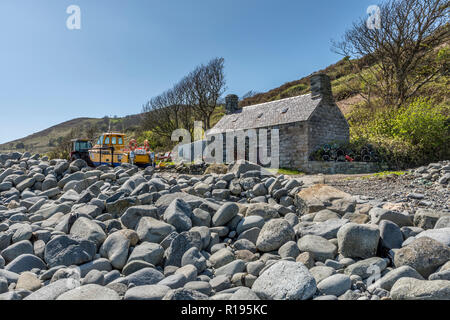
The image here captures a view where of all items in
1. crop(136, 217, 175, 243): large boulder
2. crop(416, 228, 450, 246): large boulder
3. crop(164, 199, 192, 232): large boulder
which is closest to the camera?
crop(416, 228, 450, 246): large boulder

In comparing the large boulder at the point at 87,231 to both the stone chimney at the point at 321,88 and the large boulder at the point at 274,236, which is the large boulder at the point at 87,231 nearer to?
the large boulder at the point at 274,236

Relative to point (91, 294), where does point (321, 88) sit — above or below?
above

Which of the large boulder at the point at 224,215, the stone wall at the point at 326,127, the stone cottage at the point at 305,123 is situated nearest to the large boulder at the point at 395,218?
the large boulder at the point at 224,215

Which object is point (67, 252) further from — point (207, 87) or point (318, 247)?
point (207, 87)

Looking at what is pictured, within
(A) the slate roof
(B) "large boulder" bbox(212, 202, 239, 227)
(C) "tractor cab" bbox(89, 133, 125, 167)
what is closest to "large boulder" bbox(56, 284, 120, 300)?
(B) "large boulder" bbox(212, 202, 239, 227)

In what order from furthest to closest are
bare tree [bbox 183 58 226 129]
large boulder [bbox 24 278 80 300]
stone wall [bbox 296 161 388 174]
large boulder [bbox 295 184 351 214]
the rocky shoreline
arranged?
1. bare tree [bbox 183 58 226 129]
2. stone wall [bbox 296 161 388 174]
3. large boulder [bbox 295 184 351 214]
4. the rocky shoreline
5. large boulder [bbox 24 278 80 300]

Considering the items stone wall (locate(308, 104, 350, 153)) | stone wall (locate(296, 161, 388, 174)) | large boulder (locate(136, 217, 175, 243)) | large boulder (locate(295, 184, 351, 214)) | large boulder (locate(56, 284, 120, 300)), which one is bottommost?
large boulder (locate(56, 284, 120, 300))

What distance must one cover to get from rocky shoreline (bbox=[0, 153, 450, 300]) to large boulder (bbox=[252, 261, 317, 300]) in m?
0.01

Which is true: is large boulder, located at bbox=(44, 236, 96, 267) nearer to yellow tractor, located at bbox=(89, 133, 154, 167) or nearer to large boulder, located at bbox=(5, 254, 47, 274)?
large boulder, located at bbox=(5, 254, 47, 274)

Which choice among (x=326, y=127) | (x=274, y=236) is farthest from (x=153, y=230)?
(x=326, y=127)

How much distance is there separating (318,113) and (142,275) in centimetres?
1492

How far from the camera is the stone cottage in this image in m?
15.7

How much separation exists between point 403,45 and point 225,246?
19813 mm

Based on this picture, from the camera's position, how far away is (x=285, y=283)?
295cm
